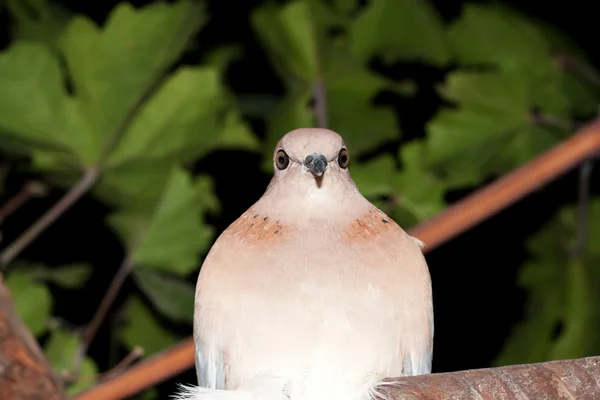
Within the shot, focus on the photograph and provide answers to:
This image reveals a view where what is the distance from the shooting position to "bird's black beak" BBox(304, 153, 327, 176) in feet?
4.45

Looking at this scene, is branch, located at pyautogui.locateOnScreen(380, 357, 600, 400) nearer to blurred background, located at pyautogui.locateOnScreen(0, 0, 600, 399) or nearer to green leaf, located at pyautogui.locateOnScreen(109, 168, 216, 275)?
blurred background, located at pyautogui.locateOnScreen(0, 0, 600, 399)

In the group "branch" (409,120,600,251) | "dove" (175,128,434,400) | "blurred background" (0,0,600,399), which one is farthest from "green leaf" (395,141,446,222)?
"dove" (175,128,434,400)

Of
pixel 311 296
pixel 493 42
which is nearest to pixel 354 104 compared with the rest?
pixel 493 42

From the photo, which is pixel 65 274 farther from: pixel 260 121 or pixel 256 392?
pixel 256 392

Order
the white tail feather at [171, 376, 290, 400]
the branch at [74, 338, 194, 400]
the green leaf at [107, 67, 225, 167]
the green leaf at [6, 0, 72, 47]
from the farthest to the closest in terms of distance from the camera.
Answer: the green leaf at [6, 0, 72, 47], the green leaf at [107, 67, 225, 167], the branch at [74, 338, 194, 400], the white tail feather at [171, 376, 290, 400]

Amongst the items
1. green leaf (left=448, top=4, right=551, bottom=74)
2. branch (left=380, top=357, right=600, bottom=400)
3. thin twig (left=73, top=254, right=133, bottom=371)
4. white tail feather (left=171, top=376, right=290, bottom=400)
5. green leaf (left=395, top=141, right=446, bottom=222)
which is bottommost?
branch (left=380, top=357, right=600, bottom=400)

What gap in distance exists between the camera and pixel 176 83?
7.62ft

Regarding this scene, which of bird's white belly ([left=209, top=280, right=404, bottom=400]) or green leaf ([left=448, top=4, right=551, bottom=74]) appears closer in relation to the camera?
bird's white belly ([left=209, top=280, right=404, bottom=400])

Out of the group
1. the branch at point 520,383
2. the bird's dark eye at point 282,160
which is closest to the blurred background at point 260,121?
the bird's dark eye at point 282,160

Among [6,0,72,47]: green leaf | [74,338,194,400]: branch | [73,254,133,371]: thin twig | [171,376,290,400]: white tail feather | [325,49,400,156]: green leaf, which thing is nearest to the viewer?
[171,376,290,400]: white tail feather

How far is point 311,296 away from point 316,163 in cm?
21

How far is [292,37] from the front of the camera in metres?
2.34

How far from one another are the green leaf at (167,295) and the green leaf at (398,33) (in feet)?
2.64

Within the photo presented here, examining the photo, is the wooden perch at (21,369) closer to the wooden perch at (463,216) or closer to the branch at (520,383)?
the wooden perch at (463,216)
